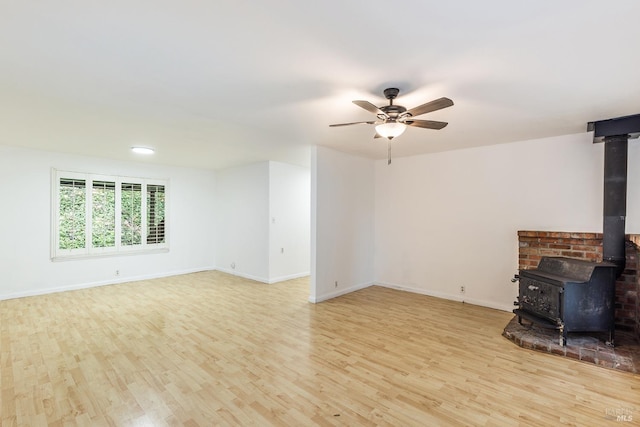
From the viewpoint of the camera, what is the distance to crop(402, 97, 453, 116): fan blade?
2160 millimetres

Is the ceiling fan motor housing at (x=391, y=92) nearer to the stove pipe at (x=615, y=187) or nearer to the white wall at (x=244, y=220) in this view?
the stove pipe at (x=615, y=187)

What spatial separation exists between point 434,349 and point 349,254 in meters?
2.44

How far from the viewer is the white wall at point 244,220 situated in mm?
6066

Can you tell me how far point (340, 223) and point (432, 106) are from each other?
3.07 metres

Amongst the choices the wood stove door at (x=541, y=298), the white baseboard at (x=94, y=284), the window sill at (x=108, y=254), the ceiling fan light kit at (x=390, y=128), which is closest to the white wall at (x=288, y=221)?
the white baseboard at (x=94, y=284)

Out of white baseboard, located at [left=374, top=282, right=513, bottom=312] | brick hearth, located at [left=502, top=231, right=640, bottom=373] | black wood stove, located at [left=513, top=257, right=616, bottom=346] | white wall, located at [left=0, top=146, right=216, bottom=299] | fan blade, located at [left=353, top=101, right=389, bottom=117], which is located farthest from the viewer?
white wall, located at [left=0, top=146, right=216, bottom=299]

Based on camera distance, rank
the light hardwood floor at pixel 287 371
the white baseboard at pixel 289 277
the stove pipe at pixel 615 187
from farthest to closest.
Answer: the white baseboard at pixel 289 277 → the stove pipe at pixel 615 187 → the light hardwood floor at pixel 287 371

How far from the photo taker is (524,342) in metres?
3.12

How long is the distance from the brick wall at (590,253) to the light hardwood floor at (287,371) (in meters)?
0.94

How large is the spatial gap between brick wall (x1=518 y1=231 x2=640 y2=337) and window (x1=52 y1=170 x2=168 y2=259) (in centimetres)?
673

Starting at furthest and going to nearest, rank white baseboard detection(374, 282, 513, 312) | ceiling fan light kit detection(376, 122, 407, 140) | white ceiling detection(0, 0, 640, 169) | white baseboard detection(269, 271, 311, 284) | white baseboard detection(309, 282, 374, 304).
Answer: white baseboard detection(269, 271, 311, 284) < white baseboard detection(309, 282, 374, 304) < white baseboard detection(374, 282, 513, 312) < ceiling fan light kit detection(376, 122, 407, 140) < white ceiling detection(0, 0, 640, 169)

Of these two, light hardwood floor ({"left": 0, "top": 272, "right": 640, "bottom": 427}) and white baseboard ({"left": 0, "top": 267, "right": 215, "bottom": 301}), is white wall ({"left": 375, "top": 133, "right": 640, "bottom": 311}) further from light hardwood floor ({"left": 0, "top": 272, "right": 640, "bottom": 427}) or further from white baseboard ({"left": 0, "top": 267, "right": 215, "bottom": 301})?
white baseboard ({"left": 0, "top": 267, "right": 215, "bottom": 301})

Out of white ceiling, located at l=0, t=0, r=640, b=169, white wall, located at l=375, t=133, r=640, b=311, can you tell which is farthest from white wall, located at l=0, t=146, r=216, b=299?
white wall, located at l=375, t=133, r=640, b=311

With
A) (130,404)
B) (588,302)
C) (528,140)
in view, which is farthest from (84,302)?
(528,140)
